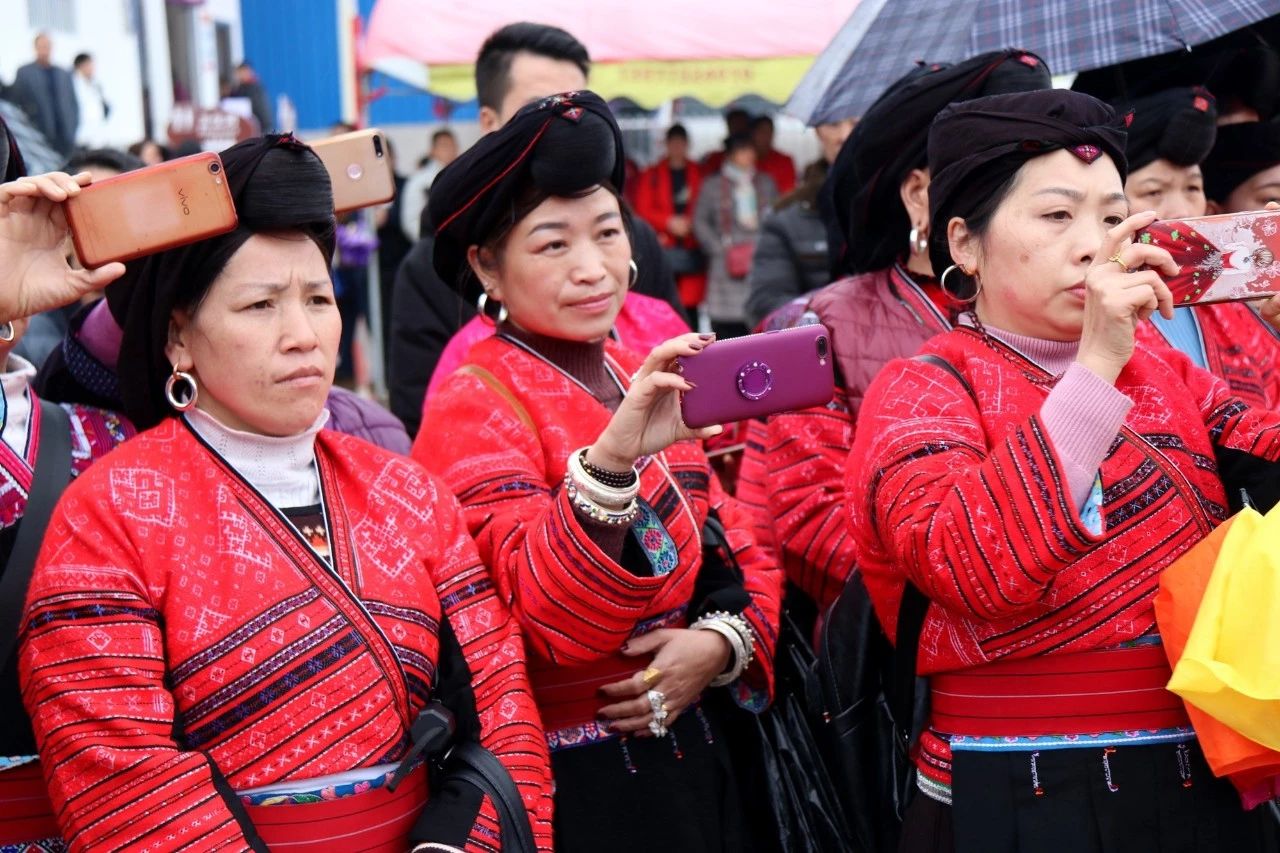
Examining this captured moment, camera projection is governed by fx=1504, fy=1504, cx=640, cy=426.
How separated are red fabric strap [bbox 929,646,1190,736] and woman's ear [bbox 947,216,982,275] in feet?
2.24

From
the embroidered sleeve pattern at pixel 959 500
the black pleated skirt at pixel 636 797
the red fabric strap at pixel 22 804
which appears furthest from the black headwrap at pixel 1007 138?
the red fabric strap at pixel 22 804

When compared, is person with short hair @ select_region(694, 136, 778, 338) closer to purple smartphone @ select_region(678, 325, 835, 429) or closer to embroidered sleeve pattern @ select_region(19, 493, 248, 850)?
purple smartphone @ select_region(678, 325, 835, 429)

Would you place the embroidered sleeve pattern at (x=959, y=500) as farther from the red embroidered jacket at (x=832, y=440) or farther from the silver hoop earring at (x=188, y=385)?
the silver hoop earring at (x=188, y=385)

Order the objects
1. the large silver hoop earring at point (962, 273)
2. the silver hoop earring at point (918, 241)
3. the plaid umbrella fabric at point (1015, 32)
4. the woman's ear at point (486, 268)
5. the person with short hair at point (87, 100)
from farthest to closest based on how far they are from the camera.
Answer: the person with short hair at point (87, 100), the plaid umbrella fabric at point (1015, 32), the silver hoop earring at point (918, 241), the woman's ear at point (486, 268), the large silver hoop earring at point (962, 273)

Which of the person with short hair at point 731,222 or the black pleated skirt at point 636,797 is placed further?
the person with short hair at point 731,222

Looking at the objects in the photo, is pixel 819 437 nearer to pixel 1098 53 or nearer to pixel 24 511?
pixel 1098 53

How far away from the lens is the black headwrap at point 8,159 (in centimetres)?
260

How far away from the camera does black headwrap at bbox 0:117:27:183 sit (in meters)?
2.60

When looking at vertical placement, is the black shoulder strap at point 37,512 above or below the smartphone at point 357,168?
below

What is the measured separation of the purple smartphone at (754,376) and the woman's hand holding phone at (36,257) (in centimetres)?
92

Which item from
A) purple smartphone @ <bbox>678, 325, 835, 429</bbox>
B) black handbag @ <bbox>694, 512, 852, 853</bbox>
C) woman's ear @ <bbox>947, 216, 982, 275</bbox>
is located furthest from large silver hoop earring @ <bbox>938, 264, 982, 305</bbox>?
black handbag @ <bbox>694, 512, 852, 853</bbox>

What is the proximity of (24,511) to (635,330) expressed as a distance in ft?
5.71

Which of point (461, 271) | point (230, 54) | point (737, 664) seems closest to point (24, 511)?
point (461, 271)

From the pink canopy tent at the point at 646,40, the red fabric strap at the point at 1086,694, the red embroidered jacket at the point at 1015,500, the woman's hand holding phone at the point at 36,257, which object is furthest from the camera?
the pink canopy tent at the point at 646,40
